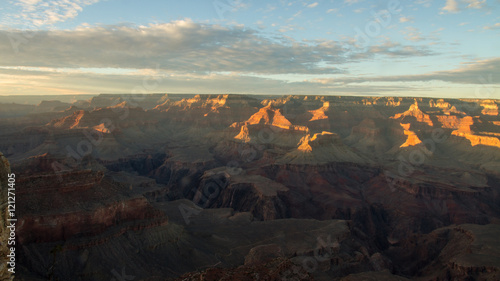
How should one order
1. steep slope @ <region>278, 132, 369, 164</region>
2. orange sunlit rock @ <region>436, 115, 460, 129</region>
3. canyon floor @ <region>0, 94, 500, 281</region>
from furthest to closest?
orange sunlit rock @ <region>436, 115, 460, 129</region>
steep slope @ <region>278, 132, 369, 164</region>
canyon floor @ <region>0, 94, 500, 281</region>

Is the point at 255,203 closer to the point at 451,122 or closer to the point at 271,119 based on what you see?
the point at 271,119

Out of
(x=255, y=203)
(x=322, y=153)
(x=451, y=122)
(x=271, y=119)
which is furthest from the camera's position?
(x=451, y=122)

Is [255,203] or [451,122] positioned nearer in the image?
[255,203]

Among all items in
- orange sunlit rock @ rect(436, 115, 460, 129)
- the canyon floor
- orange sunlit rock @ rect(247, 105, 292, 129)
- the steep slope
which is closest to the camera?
the canyon floor

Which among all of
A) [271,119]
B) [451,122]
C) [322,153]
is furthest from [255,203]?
[451,122]

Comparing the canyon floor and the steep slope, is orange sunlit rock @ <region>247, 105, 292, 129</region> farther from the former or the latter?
the steep slope

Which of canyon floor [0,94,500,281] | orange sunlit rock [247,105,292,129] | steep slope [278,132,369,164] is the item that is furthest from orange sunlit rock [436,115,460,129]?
orange sunlit rock [247,105,292,129]

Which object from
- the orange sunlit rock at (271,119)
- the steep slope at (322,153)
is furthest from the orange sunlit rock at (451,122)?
the orange sunlit rock at (271,119)

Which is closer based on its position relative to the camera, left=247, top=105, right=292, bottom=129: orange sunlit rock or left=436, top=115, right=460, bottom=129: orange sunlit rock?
left=247, top=105, right=292, bottom=129: orange sunlit rock

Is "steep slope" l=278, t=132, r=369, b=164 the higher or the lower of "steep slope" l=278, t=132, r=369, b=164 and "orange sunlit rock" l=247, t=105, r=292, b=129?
the lower
